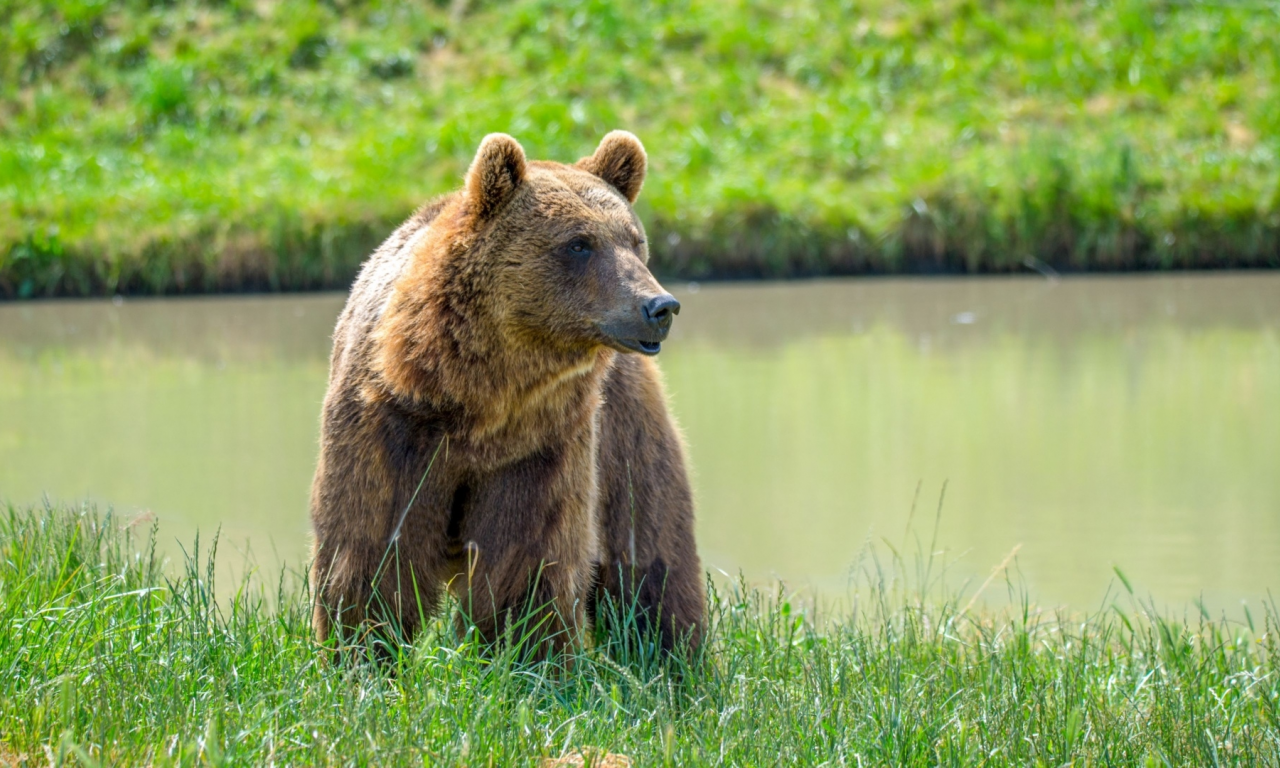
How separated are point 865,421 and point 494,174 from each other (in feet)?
19.9

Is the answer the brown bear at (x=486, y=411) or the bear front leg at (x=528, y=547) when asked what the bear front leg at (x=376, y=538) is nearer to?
the brown bear at (x=486, y=411)

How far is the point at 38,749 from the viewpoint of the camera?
10.0ft

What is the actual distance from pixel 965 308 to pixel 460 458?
997 cm

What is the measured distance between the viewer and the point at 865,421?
31.1 feet

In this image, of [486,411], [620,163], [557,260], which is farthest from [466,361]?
[620,163]

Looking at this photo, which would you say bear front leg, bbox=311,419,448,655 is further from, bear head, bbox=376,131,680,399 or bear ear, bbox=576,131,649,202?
bear ear, bbox=576,131,649,202

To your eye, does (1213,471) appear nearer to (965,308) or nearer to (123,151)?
(965,308)

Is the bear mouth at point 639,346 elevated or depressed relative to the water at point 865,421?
elevated

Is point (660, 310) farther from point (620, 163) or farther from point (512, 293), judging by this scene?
point (620, 163)

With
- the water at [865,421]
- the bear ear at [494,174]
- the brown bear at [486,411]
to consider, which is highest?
the bear ear at [494,174]

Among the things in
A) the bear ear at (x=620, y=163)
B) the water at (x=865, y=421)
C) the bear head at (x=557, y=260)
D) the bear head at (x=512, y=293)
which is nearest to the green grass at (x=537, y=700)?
the bear head at (x=512, y=293)

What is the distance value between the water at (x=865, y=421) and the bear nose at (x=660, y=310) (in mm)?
2761

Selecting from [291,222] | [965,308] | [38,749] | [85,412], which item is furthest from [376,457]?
[291,222]

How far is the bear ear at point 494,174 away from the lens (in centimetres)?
376
